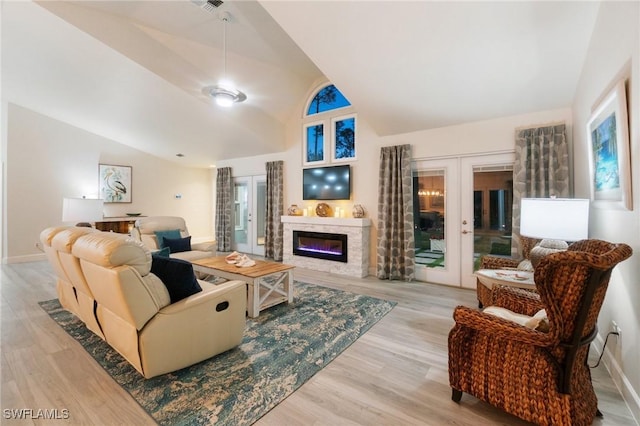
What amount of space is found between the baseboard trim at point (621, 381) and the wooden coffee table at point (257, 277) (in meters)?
2.98

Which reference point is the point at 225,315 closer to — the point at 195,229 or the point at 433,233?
the point at 433,233

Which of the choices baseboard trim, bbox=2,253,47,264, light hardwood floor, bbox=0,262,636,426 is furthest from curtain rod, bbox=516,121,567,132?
baseboard trim, bbox=2,253,47,264

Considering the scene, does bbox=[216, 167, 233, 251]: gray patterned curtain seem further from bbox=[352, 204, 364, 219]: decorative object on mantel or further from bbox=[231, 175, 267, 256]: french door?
bbox=[352, 204, 364, 219]: decorative object on mantel

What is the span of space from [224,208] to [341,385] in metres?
6.42

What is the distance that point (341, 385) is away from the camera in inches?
77.9

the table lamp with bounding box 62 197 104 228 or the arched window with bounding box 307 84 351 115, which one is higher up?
the arched window with bounding box 307 84 351 115

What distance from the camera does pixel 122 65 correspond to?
164 inches

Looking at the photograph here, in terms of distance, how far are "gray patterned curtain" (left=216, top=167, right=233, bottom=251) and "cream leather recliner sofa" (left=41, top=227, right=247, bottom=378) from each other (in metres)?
5.10

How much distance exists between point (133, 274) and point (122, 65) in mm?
3979

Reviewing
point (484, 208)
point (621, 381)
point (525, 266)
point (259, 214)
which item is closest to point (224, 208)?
point (259, 214)

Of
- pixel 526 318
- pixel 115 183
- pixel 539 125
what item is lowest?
pixel 526 318

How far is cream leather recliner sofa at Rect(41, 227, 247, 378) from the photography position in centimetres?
183

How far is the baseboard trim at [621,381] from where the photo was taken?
5.43ft

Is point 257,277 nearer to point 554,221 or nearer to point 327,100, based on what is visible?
point 554,221
